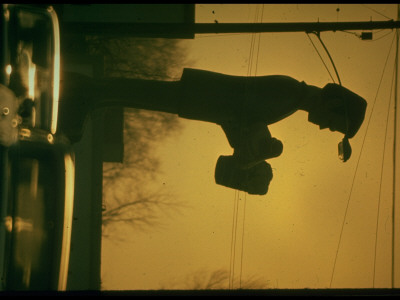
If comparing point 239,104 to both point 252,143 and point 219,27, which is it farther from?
point 219,27

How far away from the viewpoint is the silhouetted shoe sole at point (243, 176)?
2943mm

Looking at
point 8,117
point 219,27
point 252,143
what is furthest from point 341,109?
point 8,117

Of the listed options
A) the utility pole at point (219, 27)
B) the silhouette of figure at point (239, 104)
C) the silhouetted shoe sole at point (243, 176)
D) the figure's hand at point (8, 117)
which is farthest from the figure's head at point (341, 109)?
the figure's hand at point (8, 117)

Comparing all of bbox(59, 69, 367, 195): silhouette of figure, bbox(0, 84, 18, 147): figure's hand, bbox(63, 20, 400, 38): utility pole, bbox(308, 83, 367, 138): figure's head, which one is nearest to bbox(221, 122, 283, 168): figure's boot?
bbox(59, 69, 367, 195): silhouette of figure

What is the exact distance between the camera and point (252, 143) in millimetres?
2732

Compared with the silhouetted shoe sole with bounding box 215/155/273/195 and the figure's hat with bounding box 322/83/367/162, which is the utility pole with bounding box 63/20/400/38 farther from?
the silhouetted shoe sole with bounding box 215/155/273/195

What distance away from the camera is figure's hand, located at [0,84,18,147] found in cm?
172

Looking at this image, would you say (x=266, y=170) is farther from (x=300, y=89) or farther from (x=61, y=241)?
(x=61, y=241)

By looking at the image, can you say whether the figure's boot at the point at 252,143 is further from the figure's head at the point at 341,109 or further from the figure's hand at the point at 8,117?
the figure's hand at the point at 8,117

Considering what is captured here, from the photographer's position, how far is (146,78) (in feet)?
10.6

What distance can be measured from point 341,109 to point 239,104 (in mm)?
826

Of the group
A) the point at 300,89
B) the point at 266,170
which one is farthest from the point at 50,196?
the point at 300,89

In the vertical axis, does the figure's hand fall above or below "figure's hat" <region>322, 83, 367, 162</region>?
below

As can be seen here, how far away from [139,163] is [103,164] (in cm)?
51
